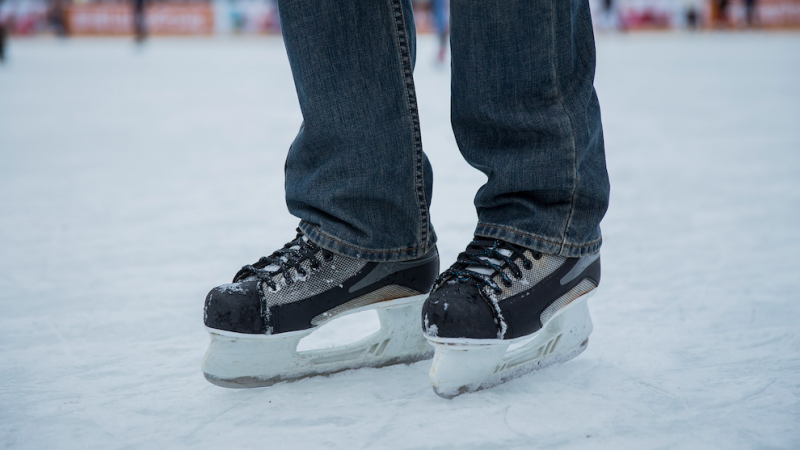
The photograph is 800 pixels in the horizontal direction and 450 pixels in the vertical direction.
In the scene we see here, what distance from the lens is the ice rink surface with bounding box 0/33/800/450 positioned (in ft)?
2.15

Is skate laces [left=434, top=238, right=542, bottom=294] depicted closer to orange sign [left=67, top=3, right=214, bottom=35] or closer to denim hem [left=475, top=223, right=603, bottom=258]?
denim hem [left=475, top=223, right=603, bottom=258]

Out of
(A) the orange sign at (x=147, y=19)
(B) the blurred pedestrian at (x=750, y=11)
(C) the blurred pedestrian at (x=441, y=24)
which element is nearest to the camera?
(C) the blurred pedestrian at (x=441, y=24)

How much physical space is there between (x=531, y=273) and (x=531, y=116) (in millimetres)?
166

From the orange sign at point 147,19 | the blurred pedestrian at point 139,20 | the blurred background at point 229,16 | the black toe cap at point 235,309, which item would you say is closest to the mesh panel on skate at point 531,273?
the black toe cap at point 235,309

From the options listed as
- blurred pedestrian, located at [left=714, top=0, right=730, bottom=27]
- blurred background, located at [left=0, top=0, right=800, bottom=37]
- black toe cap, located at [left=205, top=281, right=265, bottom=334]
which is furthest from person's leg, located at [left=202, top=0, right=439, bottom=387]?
blurred pedestrian, located at [left=714, top=0, right=730, bottom=27]

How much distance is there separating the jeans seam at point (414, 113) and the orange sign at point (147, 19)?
15143mm

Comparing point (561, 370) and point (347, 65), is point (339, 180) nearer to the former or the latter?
point (347, 65)

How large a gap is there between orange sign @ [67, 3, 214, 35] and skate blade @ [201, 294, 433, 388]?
15.1 m

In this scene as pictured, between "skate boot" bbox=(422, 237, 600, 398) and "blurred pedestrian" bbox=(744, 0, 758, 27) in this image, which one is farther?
"blurred pedestrian" bbox=(744, 0, 758, 27)

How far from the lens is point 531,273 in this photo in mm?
738

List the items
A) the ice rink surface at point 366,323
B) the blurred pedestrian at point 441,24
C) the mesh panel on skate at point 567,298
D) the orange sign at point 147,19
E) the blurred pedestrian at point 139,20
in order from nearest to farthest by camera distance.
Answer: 1. the ice rink surface at point 366,323
2. the mesh panel on skate at point 567,298
3. the blurred pedestrian at point 441,24
4. the blurred pedestrian at point 139,20
5. the orange sign at point 147,19

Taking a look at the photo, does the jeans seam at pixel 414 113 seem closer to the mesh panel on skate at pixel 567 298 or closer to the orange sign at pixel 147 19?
the mesh panel on skate at pixel 567 298

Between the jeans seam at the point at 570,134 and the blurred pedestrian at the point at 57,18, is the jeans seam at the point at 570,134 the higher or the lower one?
the lower one

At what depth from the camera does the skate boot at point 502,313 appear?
69 centimetres
